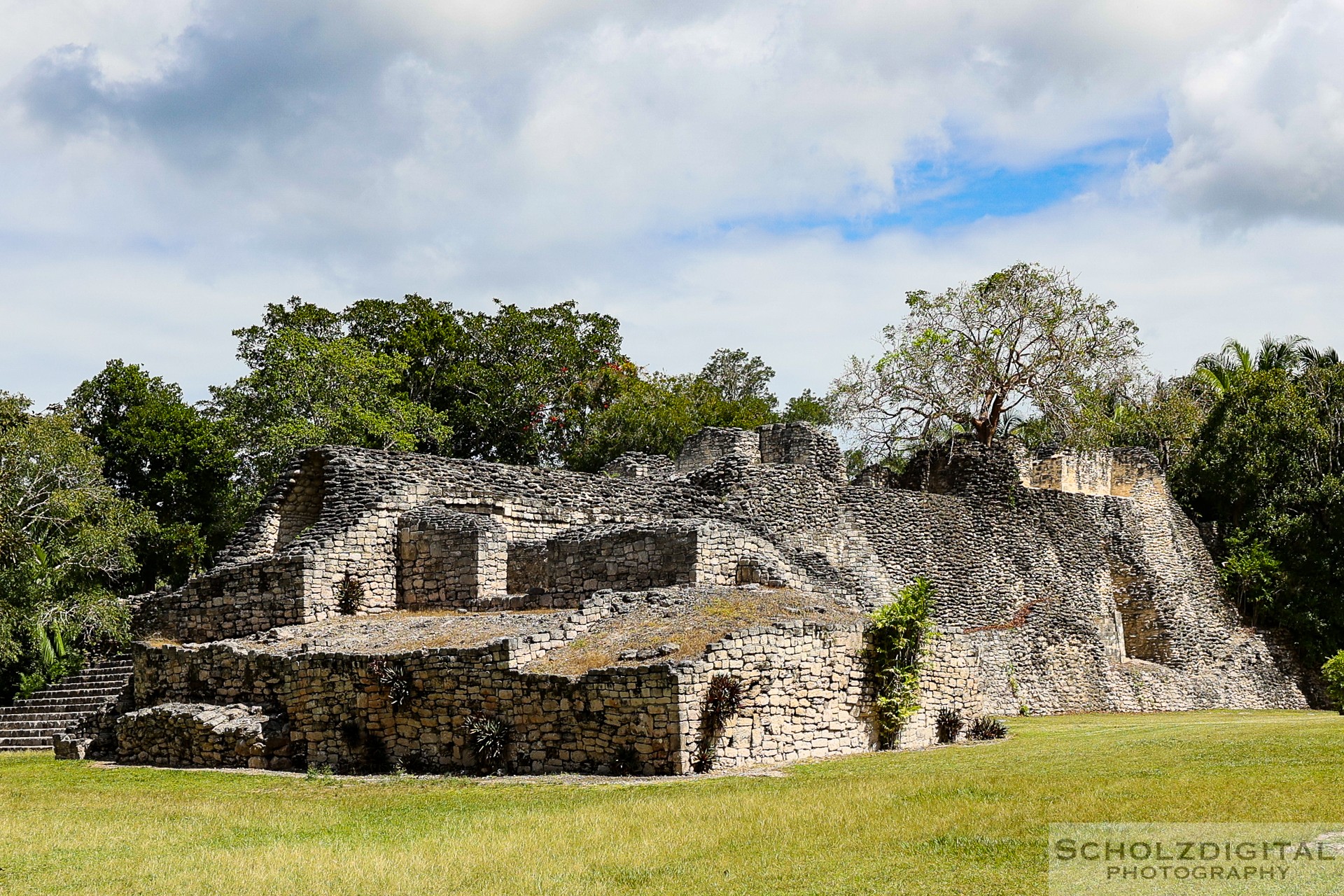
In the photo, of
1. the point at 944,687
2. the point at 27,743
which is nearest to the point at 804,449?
the point at 944,687

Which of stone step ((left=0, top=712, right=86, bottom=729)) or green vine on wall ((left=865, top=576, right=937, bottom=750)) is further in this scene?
stone step ((left=0, top=712, right=86, bottom=729))

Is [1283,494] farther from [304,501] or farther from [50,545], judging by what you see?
[50,545]

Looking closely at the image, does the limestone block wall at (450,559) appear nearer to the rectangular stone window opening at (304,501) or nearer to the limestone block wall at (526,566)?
the limestone block wall at (526,566)

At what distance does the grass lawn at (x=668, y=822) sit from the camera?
8680 millimetres

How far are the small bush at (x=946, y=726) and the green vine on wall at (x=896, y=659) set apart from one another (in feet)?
3.28

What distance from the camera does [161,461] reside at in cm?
3591

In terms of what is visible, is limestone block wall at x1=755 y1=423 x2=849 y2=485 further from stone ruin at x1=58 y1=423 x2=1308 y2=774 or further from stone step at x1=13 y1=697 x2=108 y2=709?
stone step at x1=13 y1=697 x2=108 y2=709

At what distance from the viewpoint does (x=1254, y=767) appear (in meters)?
12.0

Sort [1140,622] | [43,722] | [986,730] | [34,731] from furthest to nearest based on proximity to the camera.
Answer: [1140,622] < [43,722] < [34,731] < [986,730]

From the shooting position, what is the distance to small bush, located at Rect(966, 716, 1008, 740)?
17.4m

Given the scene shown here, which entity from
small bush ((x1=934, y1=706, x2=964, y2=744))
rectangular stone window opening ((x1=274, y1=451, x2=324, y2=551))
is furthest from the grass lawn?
rectangular stone window opening ((x1=274, y1=451, x2=324, y2=551))

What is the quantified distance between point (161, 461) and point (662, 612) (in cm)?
2408

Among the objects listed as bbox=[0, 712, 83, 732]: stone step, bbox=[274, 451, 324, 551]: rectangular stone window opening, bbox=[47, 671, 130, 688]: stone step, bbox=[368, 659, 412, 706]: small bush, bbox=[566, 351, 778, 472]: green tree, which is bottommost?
bbox=[0, 712, 83, 732]: stone step

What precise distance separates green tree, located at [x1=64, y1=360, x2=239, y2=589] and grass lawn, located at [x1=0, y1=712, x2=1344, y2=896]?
21131 millimetres
